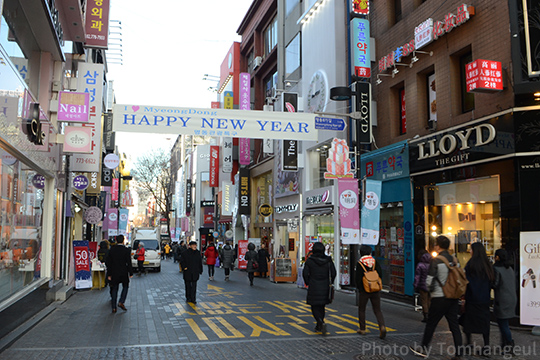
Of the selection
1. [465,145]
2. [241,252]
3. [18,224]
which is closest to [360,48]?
[465,145]

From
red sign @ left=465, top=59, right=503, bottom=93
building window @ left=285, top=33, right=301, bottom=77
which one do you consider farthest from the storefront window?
building window @ left=285, top=33, right=301, bottom=77

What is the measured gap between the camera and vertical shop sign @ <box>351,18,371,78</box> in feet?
56.1

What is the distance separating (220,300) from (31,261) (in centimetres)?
539

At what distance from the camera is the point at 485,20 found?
12203 millimetres

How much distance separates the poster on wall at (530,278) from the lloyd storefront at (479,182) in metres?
1.82

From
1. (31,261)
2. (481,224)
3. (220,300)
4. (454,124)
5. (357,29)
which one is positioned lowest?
(220,300)

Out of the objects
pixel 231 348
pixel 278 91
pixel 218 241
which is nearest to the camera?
pixel 231 348

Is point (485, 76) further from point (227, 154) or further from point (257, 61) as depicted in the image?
point (227, 154)

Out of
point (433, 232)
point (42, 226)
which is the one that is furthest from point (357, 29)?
point (42, 226)

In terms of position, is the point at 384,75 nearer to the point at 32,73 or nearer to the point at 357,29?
the point at 357,29

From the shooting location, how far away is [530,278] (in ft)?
29.4

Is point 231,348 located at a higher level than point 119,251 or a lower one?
lower

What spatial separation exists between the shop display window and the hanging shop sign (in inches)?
25.9

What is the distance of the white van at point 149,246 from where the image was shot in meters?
29.0
